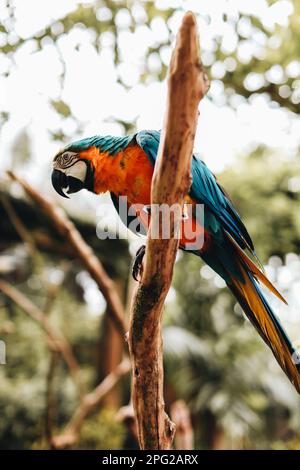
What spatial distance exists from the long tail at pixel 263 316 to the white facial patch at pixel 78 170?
18.3 inches

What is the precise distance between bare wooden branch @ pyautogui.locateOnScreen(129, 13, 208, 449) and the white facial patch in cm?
48

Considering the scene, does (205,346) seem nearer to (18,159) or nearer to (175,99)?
(18,159)

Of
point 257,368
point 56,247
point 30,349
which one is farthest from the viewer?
point 30,349

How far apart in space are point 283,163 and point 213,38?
1.48 meters

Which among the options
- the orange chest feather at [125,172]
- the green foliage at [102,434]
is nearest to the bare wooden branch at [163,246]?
the orange chest feather at [125,172]

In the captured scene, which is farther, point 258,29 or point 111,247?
point 111,247

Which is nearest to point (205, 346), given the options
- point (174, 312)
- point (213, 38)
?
point (174, 312)

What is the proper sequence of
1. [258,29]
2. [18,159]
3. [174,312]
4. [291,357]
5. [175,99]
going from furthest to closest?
1. [174,312]
2. [18,159]
3. [258,29]
4. [291,357]
5. [175,99]

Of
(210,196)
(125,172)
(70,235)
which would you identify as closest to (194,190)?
(210,196)

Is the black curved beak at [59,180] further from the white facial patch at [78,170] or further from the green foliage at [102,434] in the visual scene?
the green foliage at [102,434]

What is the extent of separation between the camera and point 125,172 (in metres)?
1.11

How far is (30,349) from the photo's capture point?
163 inches

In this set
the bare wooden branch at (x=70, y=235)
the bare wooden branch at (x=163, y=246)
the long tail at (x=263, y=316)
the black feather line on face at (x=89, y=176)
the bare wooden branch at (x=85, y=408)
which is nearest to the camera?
the bare wooden branch at (x=163, y=246)

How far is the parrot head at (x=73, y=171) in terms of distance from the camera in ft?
3.86
